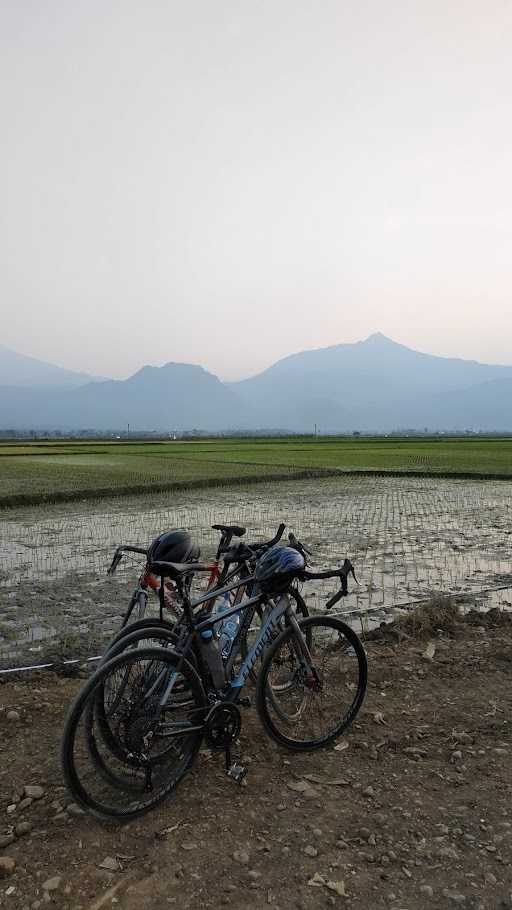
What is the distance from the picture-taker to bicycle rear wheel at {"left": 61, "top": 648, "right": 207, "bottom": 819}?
130 inches

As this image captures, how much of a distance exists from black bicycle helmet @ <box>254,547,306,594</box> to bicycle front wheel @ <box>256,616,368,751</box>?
0.95ft

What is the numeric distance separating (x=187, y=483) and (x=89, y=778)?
2056 centimetres

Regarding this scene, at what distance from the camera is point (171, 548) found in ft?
13.5

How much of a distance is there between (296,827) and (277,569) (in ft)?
4.61

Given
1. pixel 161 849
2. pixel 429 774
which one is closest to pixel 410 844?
pixel 429 774

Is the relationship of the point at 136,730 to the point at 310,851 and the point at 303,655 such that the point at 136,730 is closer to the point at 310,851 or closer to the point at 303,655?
the point at 310,851

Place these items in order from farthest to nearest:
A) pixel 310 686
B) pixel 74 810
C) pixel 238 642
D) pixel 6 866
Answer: pixel 310 686 < pixel 238 642 < pixel 74 810 < pixel 6 866

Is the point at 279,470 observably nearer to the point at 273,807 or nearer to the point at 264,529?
the point at 264,529

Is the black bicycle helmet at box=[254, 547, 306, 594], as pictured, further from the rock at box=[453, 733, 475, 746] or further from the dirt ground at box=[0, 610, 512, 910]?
the rock at box=[453, 733, 475, 746]

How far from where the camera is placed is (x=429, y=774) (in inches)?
154

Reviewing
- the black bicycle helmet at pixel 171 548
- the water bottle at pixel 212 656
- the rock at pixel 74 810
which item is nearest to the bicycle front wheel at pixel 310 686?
the water bottle at pixel 212 656

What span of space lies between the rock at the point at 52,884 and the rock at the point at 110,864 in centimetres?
20

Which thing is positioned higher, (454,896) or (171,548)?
(171,548)

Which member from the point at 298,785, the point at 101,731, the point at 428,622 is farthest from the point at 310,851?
the point at 428,622
